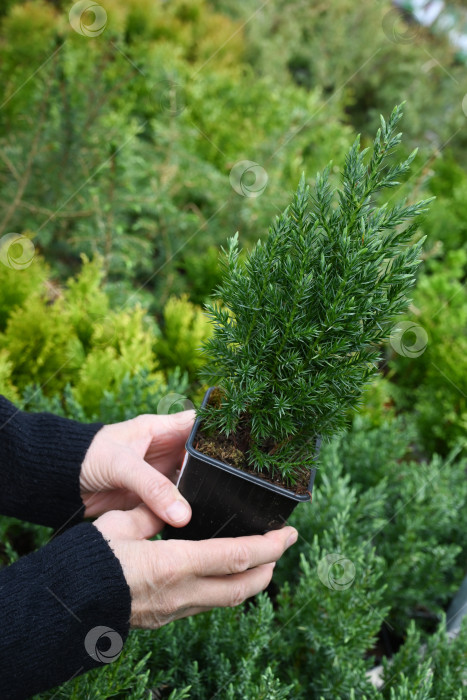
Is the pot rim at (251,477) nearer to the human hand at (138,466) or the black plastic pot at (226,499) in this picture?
the black plastic pot at (226,499)

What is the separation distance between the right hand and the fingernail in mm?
57

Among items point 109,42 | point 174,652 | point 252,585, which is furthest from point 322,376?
point 109,42

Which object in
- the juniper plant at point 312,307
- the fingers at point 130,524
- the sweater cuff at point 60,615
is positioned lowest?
the sweater cuff at point 60,615

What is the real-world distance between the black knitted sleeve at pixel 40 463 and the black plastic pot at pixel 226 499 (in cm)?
33

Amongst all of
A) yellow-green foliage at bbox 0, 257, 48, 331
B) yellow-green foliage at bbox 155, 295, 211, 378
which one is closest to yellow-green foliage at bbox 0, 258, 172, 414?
yellow-green foliage at bbox 0, 257, 48, 331

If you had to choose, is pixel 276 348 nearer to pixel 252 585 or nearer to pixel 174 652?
pixel 252 585

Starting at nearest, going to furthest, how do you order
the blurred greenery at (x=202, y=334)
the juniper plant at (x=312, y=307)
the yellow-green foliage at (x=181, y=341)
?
→ the juniper plant at (x=312, y=307)
the blurred greenery at (x=202, y=334)
the yellow-green foliage at (x=181, y=341)

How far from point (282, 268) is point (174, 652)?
1.14 meters

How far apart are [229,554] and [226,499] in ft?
0.41

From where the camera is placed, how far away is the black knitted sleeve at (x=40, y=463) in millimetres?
1479

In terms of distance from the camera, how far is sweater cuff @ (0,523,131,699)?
44.8 inches

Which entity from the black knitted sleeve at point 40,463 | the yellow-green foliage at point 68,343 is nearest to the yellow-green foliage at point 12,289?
the yellow-green foliage at point 68,343

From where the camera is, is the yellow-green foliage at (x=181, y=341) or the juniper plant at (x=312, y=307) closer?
the juniper plant at (x=312, y=307)

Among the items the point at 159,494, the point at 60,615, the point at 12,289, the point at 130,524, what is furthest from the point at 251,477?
the point at 12,289
